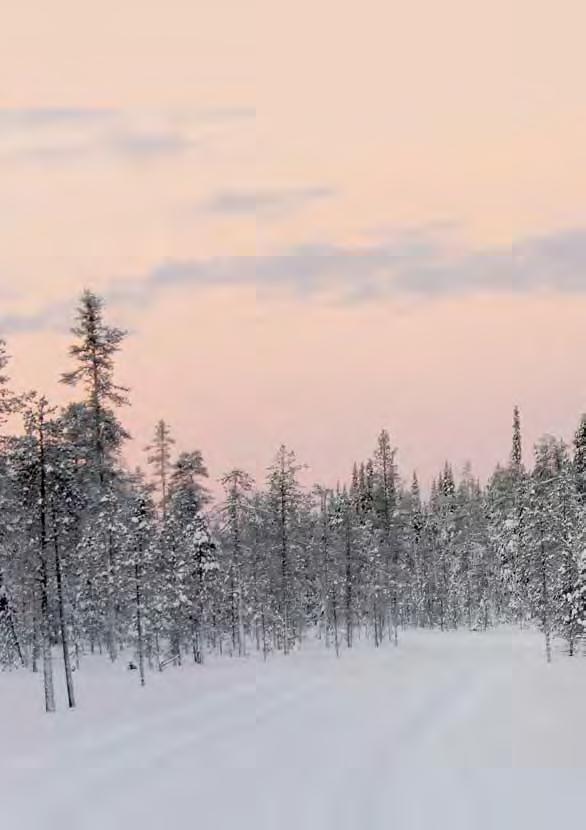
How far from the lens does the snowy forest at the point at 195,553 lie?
30875mm

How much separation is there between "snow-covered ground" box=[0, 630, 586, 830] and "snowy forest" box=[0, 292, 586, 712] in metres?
3.30

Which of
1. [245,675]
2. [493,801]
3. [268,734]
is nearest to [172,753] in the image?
[268,734]

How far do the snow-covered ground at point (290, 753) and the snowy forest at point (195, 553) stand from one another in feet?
10.8

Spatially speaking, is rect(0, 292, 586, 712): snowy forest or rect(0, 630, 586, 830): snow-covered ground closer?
rect(0, 630, 586, 830): snow-covered ground

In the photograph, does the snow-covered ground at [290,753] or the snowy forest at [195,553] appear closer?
the snow-covered ground at [290,753]

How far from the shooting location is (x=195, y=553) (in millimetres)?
47531

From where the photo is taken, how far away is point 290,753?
78.8ft

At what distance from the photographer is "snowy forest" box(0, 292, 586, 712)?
30875mm

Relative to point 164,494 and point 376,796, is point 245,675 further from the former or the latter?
point 376,796

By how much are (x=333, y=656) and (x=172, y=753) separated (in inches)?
1274

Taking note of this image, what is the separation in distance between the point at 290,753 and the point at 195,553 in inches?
961

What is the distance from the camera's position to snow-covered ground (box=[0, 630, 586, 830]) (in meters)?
17.7

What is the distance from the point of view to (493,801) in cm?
1870

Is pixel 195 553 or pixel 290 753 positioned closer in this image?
pixel 290 753
